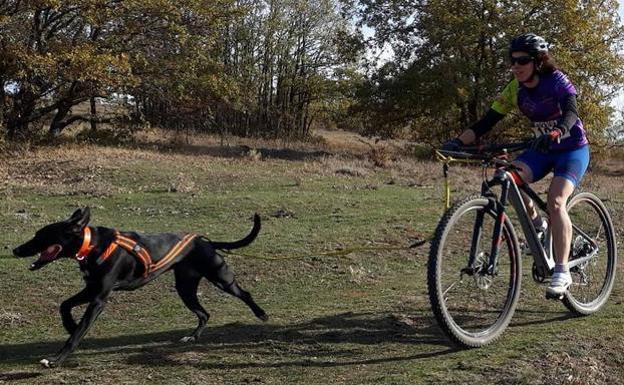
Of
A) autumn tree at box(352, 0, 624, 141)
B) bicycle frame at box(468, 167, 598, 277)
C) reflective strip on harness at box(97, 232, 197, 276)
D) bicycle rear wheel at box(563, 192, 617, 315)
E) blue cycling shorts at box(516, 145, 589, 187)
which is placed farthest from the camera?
autumn tree at box(352, 0, 624, 141)

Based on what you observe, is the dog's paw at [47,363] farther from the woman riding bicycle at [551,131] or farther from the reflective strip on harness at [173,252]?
the woman riding bicycle at [551,131]

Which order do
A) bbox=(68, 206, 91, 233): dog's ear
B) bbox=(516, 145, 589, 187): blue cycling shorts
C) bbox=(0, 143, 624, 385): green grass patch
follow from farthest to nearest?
bbox=(516, 145, 589, 187): blue cycling shorts → bbox=(68, 206, 91, 233): dog's ear → bbox=(0, 143, 624, 385): green grass patch

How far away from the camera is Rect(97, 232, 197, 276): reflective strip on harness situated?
4.65 m

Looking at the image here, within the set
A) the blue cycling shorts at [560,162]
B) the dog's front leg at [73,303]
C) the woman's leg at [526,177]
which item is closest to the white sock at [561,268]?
the woman's leg at [526,177]

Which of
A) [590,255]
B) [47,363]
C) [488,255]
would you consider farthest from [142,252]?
[590,255]

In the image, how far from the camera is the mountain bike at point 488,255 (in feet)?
14.9

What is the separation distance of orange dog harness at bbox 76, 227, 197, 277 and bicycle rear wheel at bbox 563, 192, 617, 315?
116 inches

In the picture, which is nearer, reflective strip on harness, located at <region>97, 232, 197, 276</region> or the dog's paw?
the dog's paw

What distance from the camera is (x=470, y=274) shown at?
4.79m

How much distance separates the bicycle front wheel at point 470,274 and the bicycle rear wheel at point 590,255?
62 centimetres

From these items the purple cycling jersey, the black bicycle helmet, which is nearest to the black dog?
the purple cycling jersey

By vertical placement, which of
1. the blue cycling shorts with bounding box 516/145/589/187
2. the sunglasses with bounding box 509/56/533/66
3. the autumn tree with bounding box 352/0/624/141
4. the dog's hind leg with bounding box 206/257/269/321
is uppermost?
the autumn tree with bounding box 352/0/624/141

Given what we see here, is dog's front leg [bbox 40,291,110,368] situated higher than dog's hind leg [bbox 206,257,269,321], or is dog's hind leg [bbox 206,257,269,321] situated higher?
dog's hind leg [bbox 206,257,269,321]

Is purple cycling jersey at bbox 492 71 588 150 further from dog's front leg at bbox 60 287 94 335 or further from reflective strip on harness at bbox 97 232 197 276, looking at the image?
dog's front leg at bbox 60 287 94 335
